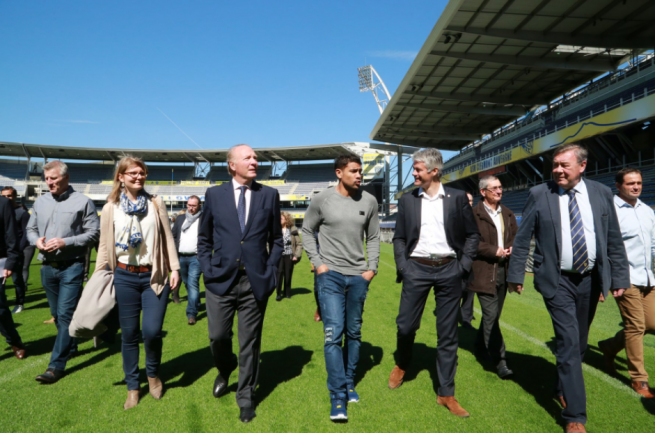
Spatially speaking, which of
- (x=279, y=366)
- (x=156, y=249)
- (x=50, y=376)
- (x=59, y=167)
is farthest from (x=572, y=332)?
(x=59, y=167)

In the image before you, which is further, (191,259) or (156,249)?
(191,259)

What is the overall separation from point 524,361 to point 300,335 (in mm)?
2671

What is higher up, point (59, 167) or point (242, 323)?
point (59, 167)

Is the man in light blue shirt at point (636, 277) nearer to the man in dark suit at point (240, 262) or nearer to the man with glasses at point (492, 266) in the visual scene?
the man with glasses at point (492, 266)

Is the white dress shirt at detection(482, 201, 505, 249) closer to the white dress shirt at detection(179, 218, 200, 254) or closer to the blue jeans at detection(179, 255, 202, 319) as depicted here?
the blue jeans at detection(179, 255, 202, 319)

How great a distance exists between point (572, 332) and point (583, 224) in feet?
2.49

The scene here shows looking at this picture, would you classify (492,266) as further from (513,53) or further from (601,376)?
(513,53)

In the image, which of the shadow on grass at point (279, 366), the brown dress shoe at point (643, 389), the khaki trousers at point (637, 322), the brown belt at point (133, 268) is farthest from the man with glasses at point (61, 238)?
the brown dress shoe at point (643, 389)

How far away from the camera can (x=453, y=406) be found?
9.62ft

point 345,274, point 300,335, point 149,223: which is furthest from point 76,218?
point 300,335

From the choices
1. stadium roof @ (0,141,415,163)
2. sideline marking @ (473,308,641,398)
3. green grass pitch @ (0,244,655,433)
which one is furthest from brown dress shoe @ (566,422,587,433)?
stadium roof @ (0,141,415,163)

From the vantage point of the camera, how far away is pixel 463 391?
3344 mm

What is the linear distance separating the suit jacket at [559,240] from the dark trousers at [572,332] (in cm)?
8

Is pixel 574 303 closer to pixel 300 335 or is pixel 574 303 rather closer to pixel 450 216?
pixel 450 216
